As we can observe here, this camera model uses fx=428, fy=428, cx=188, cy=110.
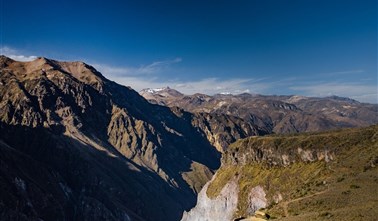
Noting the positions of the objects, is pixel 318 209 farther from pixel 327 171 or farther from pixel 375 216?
pixel 327 171

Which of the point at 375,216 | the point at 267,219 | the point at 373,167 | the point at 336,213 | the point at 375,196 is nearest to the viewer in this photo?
the point at 375,216

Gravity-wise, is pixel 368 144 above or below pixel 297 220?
above

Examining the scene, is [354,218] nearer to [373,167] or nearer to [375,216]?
[375,216]

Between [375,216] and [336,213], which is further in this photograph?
[336,213]

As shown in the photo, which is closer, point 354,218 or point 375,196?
point 354,218

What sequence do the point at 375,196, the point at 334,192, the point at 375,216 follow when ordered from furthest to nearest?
the point at 334,192
the point at 375,196
the point at 375,216

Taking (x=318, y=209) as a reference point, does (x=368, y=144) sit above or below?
above

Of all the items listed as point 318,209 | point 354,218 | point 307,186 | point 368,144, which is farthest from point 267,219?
point 368,144

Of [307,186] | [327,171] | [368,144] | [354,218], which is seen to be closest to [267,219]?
[354,218]

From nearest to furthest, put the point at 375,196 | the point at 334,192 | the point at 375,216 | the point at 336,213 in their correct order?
the point at 375,216 → the point at 336,213 → the point at 375,196 → the point at 334,192
